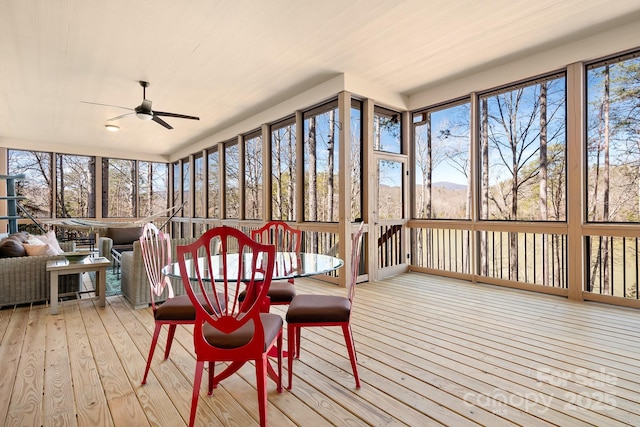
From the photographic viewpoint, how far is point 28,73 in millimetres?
4055

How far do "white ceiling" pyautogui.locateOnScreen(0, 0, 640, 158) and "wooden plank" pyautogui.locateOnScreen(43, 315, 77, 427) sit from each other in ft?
9.06

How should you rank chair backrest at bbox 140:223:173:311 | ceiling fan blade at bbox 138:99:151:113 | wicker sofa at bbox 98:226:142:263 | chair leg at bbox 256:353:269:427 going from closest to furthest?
chair leg at bbox 256:353:269:427
chair backrest at bbox 140:223:173:311
ceiling fan blade at bbox 138:99:151:113
wicker sofa at bbox 98:226:142:263

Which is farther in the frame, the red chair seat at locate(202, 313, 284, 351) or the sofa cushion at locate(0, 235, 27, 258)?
the sofa cushion at locate(0, 235, 27, 258)

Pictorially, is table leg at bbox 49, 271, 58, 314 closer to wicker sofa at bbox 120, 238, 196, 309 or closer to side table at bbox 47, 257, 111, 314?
side table at bbox 47, 257, 111, 314

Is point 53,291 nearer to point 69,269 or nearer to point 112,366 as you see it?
point 69,269

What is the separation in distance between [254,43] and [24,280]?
345cm

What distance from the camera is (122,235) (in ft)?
21.4

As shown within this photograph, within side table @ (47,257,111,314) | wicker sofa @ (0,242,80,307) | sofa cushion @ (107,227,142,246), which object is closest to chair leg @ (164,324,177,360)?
side table @ (47,257,111,314)

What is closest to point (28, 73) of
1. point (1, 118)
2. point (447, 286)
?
point (1, 118)

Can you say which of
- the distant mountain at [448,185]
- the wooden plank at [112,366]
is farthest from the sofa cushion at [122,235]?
the distant mountain at [448,185]

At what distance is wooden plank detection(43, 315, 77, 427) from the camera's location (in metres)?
1.60

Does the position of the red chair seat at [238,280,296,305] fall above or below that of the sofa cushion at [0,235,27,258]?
below

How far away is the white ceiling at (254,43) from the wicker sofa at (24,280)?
2.24m

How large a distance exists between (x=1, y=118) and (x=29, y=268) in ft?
14.5
